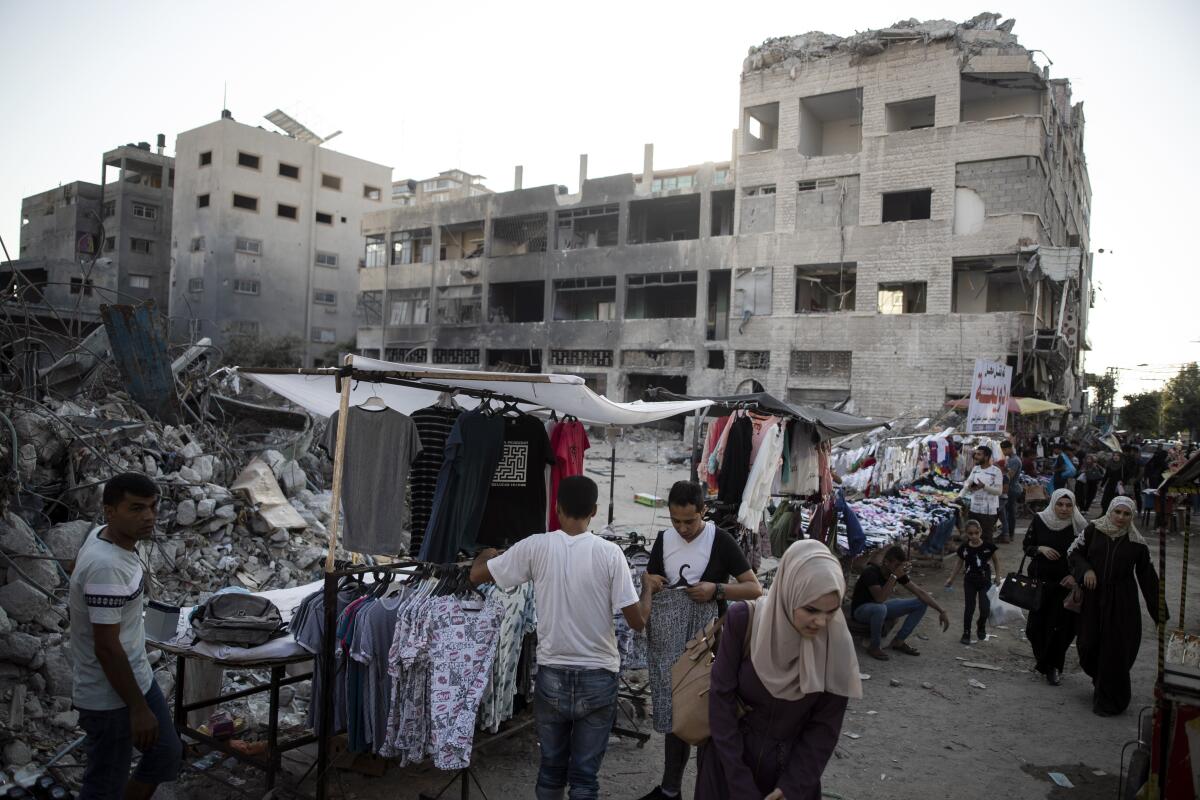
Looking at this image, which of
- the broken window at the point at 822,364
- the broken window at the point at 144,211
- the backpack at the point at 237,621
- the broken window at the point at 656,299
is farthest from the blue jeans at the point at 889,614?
the broken window at the point at 144,211

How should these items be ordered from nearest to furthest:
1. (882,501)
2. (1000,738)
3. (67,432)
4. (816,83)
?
(1000,738) < (67,432) < (882,501) < (816,83)

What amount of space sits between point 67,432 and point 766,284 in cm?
2436

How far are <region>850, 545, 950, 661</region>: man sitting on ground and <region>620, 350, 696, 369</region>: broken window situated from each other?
22.5m

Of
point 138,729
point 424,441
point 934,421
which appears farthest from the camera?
point 934,421

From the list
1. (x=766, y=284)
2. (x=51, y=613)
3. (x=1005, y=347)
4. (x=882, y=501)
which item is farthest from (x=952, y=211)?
(x=51, y=613)

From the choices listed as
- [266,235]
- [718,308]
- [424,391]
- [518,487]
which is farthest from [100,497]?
[266,235]

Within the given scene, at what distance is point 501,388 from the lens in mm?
5230

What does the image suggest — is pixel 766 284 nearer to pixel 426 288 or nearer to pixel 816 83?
pixel 816 83

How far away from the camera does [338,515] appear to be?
4523mm

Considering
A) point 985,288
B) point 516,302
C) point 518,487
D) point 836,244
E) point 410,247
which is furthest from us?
point 410,247

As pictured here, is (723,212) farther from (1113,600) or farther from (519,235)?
(1113,600)

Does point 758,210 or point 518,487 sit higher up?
point 758,210

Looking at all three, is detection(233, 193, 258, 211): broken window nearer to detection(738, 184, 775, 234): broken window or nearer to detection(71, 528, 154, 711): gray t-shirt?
detection(738, 184, 775, 234): broken window

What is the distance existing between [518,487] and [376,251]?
37.8m
